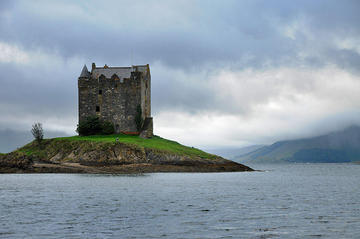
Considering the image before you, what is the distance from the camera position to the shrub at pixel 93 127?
111 m

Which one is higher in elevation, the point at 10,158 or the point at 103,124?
the point at 103,124

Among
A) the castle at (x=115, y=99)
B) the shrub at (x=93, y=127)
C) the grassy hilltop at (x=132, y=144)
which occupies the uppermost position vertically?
the castle at (x=115, y=99)

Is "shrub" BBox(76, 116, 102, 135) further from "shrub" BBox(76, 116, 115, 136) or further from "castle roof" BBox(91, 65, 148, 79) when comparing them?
"castle roof" BBox(91, 65, 148, 79)

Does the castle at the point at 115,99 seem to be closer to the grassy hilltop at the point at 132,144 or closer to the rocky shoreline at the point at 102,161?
the grassy hilltop at the point at 132,144

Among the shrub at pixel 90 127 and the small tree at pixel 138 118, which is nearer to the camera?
the shrub at pixel 90 127

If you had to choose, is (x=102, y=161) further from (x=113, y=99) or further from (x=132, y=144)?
(x=113, y=99)

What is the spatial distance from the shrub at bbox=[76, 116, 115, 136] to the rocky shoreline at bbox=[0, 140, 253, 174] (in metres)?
13.4

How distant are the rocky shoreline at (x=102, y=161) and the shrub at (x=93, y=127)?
527 inches

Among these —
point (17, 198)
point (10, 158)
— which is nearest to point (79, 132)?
point (10, 158)

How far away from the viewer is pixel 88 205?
3431 centimetres

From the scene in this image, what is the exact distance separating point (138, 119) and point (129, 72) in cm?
1448

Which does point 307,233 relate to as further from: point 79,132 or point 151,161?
point 79,132

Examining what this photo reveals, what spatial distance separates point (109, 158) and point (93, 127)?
2276cm

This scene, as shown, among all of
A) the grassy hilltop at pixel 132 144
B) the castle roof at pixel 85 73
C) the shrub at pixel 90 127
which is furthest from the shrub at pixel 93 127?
the castle roof at pixel 85 73
